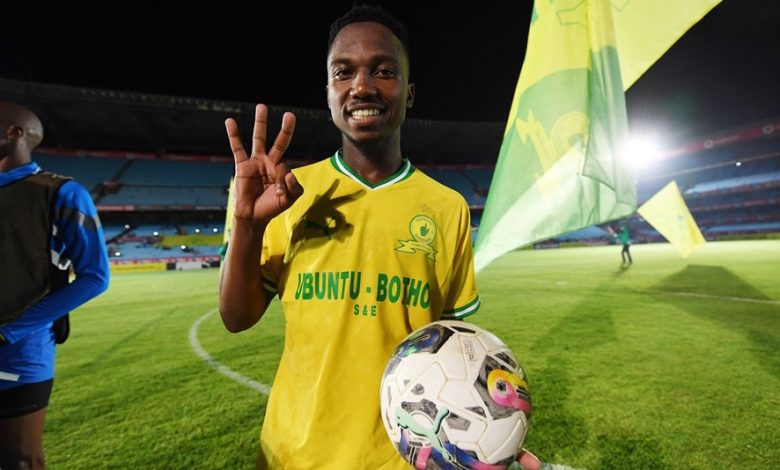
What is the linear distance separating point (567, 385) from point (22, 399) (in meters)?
3.58

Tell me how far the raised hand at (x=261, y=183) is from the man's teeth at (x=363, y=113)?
0.28 m

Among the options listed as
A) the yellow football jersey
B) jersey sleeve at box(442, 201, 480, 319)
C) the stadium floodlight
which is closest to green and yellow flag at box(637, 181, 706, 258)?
jersey sleeve at box(442, 201, 480, 319)

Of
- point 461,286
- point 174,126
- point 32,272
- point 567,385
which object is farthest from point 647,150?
point 32,272

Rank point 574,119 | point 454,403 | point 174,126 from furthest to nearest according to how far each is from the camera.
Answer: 1. point 174,126
2. point 574,119
3. point 454,403

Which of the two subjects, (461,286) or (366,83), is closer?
(366,83)

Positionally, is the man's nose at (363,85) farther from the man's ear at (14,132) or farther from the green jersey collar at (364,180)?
the man's ear at (14,132)

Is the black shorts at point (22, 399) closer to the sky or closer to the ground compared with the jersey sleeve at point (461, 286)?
closer to the ground

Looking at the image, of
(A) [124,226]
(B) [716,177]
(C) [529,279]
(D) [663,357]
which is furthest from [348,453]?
(B) [716,177]

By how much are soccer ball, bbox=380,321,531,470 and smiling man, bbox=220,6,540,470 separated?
0.17m

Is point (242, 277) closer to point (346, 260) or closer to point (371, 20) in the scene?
point (346, 260)

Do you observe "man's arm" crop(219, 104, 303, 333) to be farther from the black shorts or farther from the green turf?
the green turf

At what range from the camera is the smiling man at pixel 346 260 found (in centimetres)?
119

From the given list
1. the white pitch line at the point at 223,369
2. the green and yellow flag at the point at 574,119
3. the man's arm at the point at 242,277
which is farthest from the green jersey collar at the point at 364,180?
the white pitch line at the point at 223,369

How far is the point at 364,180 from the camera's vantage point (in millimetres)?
1442
